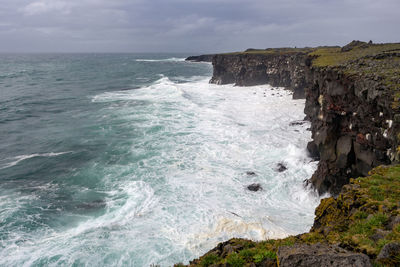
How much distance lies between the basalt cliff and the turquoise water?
4770 mm

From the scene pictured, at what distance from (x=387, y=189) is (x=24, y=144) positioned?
133ft

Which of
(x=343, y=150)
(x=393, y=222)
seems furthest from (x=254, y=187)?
(x=393, y=222)

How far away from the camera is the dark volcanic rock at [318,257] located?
246 inches

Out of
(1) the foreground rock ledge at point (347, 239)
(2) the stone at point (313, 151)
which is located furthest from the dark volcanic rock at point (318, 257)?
(2) the stone at point (313, 151)

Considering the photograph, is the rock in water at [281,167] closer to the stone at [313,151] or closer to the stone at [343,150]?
the stone at [313,151]

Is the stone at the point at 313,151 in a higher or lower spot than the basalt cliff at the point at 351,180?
lower

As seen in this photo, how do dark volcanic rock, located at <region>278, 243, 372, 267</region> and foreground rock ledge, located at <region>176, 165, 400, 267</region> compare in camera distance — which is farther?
foreground rock ledge, located at <region>176, 165, 400, 267</region>

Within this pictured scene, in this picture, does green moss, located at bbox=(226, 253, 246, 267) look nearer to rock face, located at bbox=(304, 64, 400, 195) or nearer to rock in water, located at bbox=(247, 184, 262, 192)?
rock face, located at bbox=(304, 64, 400, 195)

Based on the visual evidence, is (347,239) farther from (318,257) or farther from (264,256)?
(264,256)

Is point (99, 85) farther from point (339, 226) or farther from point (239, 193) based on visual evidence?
point (339, 226)

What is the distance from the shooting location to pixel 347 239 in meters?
8.34

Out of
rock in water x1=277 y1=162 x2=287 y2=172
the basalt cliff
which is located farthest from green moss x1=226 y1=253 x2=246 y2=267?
rock in water x1=277 y1=162 x2=287 y2=172

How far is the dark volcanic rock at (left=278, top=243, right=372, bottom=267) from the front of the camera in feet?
20.5

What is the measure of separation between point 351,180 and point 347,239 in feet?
17.4
